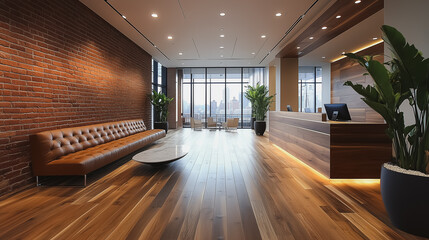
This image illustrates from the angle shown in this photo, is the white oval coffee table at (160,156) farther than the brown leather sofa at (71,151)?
Yes

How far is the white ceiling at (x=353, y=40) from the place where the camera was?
5.25 metres

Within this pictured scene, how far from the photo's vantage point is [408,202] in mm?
1938

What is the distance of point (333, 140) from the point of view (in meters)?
3.45

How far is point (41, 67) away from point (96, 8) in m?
2.11

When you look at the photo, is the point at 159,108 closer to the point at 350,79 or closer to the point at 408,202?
the point at 350,79

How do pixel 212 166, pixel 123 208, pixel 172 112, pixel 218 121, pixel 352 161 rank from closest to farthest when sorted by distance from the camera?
pixel 123 208
pixel 352 161
pixel 212 166
pixel 172 112
pixel 218 121

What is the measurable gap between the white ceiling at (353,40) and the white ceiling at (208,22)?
4.23ft

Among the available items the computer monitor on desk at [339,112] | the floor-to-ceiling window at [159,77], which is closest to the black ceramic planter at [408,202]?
the computer monitor on desk at [339,112]

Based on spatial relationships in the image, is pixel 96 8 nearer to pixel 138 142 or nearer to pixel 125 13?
pixel 125 13

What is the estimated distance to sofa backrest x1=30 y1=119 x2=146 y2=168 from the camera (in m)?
3.22

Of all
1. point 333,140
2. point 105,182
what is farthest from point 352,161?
point 105,182

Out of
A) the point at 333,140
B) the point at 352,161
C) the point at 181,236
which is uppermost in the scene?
the point at 333,140

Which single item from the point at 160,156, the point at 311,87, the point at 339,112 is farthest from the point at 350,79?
the point at 160,156

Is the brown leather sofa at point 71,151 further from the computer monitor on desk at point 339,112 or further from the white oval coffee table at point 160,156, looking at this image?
the computer monitor on desk at point 339,112
